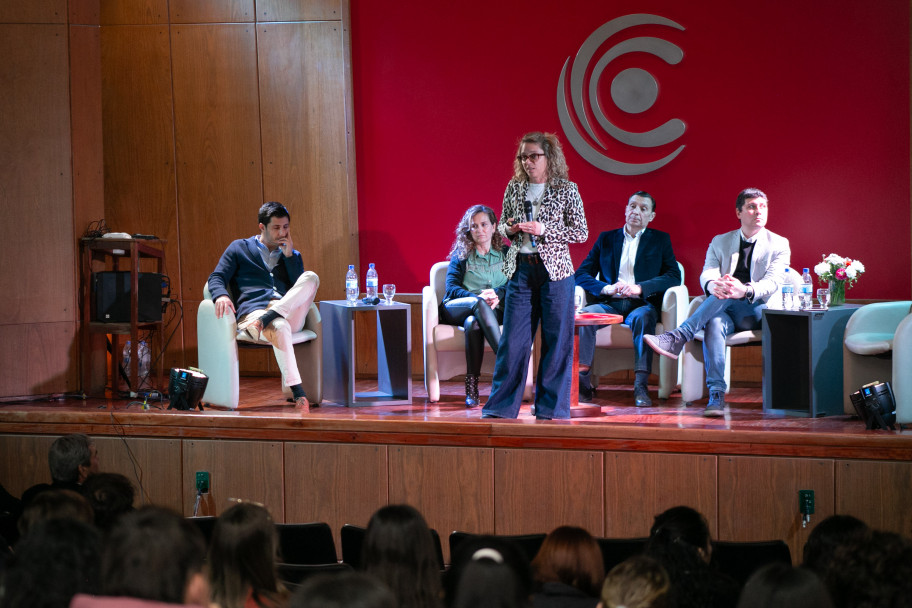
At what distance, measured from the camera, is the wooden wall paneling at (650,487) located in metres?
4.27

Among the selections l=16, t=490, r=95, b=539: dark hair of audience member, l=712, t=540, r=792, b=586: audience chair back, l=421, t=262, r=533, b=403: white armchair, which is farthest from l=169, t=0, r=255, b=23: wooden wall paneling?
l=712, t=540, r=792, b=586: audience chair back

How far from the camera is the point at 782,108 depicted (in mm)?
5867

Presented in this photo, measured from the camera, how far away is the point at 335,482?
15.4 ft

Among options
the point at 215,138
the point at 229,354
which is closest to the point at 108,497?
the point at 229,354

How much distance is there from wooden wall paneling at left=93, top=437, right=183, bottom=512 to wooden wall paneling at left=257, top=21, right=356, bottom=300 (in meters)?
1.79

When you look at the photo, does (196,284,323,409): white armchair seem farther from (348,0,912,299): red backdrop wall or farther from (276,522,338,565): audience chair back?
(276,522,338,565): audience chair back

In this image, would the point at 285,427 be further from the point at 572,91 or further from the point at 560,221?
the point at 572,91

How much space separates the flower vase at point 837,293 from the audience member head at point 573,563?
3112mm

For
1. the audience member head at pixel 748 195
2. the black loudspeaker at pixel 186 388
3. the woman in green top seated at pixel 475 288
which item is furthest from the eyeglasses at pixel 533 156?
the black loudspeaker at pixel 186 388

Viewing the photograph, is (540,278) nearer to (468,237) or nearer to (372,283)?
(468,237)

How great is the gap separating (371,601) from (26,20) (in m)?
5.20

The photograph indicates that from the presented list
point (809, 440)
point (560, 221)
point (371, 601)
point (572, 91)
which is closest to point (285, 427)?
point (560, 221)

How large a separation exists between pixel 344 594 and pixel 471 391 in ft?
12.2

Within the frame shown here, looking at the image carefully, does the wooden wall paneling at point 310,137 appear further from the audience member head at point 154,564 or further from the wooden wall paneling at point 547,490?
the audience member head at point 154,564
